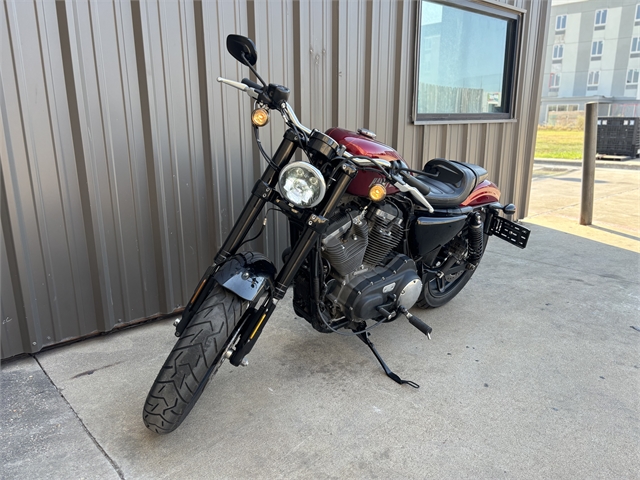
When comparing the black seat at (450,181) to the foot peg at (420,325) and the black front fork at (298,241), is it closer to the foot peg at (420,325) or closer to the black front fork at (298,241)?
the foot peg at (420,325)

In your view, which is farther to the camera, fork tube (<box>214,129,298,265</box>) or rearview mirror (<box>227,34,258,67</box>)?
fork tube (<box>214,129,298,265</box>)

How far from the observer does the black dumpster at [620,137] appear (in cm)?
1252

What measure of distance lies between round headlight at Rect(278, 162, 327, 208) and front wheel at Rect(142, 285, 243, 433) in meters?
0.50

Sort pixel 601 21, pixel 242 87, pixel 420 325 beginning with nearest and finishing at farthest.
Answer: pixel 242 87 → pixel 420 325 → pixel 601 21

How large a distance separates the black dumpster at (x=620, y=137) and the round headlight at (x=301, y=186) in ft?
44.6

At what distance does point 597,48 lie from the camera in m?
33.2

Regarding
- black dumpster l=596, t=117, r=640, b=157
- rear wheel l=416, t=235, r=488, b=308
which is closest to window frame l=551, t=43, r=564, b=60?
Result: black dumpster l=596, t=117, r=640, b=157

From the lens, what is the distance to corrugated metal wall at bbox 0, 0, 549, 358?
241 centimetres

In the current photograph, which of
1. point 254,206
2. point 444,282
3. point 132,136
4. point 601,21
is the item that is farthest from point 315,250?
point 601,21

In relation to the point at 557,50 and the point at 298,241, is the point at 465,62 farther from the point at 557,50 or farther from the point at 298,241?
the point at 557,50

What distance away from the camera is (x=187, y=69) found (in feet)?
9.34

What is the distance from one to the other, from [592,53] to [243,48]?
39199 millimetres

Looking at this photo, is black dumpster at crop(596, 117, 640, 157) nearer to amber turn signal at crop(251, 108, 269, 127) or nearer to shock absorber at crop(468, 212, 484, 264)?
shock absorber at crop(468, 212, 484, 264)

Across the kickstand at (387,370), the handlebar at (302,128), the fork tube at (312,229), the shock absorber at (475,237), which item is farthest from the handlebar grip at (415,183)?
the shock absorber at (475,237)
